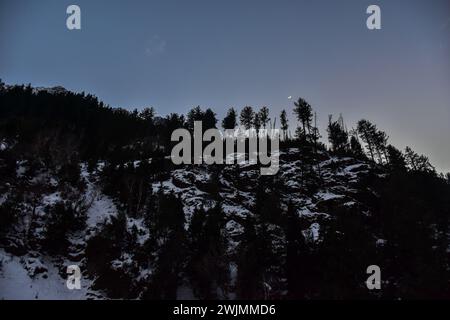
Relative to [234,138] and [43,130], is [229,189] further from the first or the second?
[43,130]

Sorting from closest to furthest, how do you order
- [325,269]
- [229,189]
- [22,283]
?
1. [22,283]
2. [325,269]
3. [229,189]

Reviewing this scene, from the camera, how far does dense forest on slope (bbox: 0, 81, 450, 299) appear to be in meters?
26.2

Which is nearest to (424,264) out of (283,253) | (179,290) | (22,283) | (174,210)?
(283,253)

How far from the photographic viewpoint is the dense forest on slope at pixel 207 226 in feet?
85.9

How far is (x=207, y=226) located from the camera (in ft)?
105

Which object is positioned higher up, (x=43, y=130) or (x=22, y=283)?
(x=43, y=130)

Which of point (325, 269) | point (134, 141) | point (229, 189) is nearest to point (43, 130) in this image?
point (134, 141)

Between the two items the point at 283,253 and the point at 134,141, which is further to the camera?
the point at 134,141

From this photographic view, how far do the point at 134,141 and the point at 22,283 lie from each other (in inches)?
1665

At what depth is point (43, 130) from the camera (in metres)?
47.6

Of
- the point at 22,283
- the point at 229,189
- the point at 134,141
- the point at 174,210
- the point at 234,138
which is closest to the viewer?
the point at 22,283

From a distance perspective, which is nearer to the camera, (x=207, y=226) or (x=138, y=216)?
(x=207, y=226)
